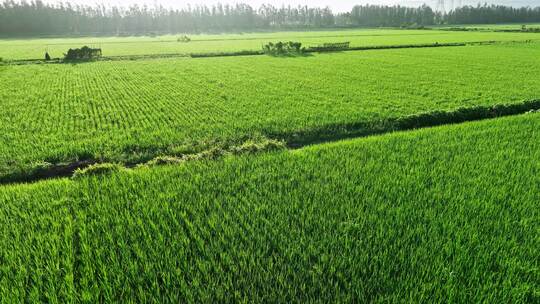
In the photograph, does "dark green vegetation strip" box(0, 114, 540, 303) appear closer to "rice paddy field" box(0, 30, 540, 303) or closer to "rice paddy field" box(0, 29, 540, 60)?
"rice paddy field" box(0, 30, 540, 303)

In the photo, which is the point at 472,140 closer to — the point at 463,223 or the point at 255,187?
the point at 463,223

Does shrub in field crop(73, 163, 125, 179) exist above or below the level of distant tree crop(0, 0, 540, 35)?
below

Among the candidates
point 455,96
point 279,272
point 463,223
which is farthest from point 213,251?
point 455,96

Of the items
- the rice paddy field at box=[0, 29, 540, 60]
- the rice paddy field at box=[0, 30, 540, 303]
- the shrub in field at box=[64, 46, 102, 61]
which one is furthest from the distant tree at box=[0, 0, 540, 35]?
the rice paddy field at box=[0, 30, 540, 303]

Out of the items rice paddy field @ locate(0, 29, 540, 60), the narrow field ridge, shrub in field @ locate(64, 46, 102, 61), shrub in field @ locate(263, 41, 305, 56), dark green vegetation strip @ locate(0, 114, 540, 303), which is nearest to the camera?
dark green vegetation strip @ locate(0, 114, 540, 303)

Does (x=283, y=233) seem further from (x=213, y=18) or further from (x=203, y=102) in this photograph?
(x=213, y=18)

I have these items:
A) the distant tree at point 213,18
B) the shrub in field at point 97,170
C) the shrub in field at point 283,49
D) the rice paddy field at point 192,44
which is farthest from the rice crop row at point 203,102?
the distant tree at point 213,18
